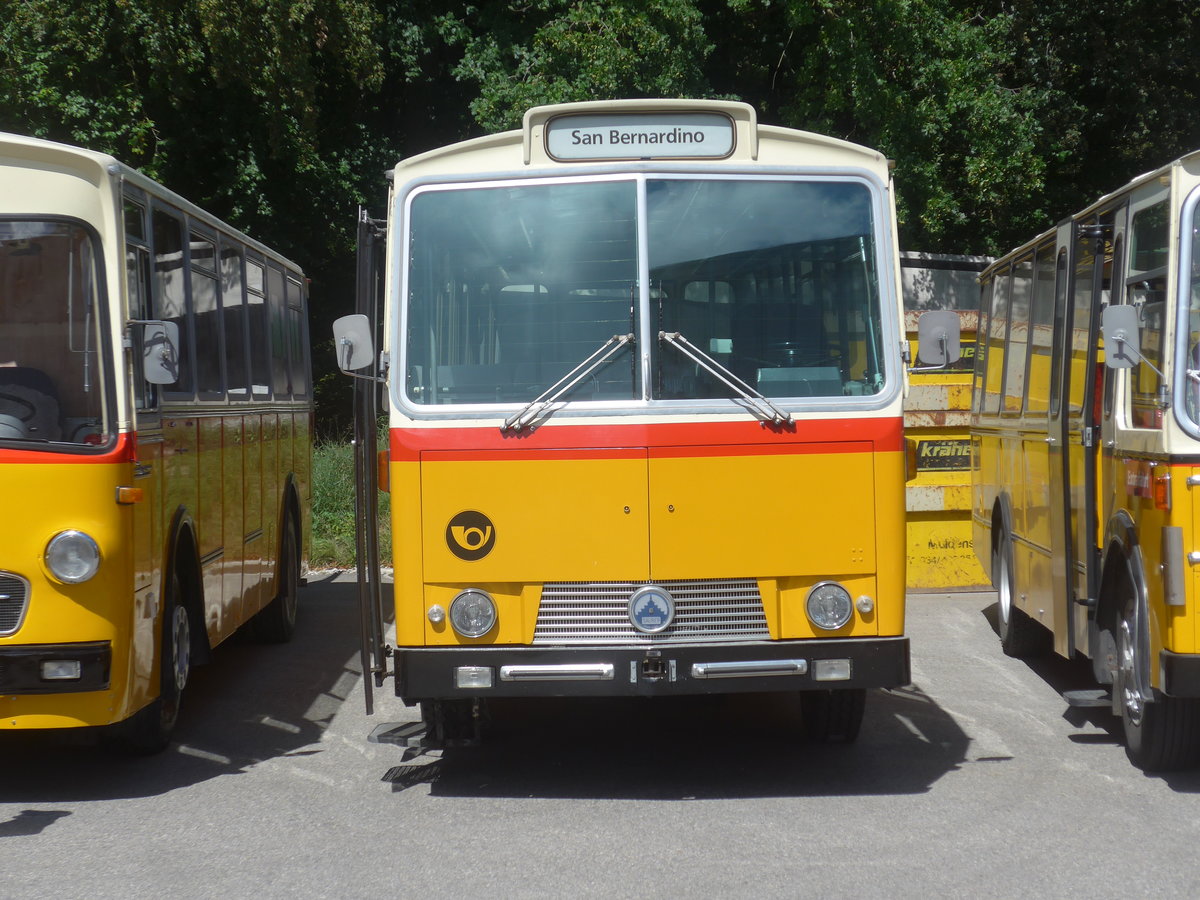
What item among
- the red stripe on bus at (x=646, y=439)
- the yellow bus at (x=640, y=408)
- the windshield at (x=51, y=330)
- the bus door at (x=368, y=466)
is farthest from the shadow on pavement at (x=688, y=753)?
the windshield at (x=51, y=330)

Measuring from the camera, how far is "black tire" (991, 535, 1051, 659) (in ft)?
34.8

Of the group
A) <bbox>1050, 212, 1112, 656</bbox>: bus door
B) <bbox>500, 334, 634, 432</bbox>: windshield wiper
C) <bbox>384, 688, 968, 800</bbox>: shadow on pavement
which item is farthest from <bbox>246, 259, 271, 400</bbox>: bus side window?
<bbox>1050, 212, 1112, 656</bbox>: bus door

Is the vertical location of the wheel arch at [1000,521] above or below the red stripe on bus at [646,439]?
below

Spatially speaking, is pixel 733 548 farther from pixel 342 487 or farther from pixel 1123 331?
pixel 342 487

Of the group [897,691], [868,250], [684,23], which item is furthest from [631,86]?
[868,250]

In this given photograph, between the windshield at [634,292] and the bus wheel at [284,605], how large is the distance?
525cm

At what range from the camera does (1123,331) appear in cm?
672

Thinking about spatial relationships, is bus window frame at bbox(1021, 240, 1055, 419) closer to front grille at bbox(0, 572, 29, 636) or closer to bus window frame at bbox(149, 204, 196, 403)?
bus window frame at bbox(149, 204, 196, 403)

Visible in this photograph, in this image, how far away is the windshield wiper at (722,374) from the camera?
6719mm

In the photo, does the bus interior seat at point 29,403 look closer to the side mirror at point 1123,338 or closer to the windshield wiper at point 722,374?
the windshield wiper at point 722,374

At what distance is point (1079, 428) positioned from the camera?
814cm

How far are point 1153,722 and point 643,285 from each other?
3.07 metres

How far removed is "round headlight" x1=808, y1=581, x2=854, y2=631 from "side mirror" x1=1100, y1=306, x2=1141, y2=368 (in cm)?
156

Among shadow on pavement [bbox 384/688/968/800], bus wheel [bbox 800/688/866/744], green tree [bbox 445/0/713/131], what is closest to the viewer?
shadow on pavement [bbox 384/688/968/800]
